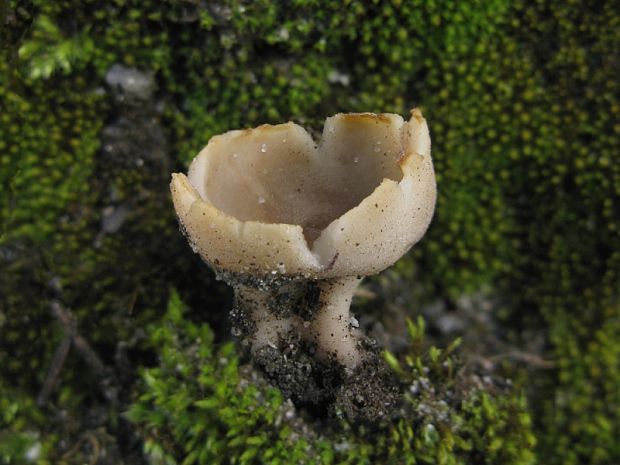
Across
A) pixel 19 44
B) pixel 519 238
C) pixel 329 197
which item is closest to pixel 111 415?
pixel 329 197

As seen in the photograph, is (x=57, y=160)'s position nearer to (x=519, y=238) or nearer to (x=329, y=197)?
(x=329, y=197)

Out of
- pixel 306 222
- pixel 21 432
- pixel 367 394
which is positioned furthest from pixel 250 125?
pixel 21 432

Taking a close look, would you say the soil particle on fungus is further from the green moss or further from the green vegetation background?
the green moss

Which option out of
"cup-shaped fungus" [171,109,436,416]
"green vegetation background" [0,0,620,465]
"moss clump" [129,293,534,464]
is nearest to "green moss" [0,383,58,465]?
"green vegetation background" [0,0,620,465]

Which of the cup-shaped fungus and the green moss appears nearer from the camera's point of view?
the cup-shaped fungus

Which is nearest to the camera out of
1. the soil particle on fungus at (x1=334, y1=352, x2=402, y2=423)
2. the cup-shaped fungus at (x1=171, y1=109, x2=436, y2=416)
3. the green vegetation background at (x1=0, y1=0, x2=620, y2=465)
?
the cup-shaped fungus at (x1=171, y1=109, x2=436, y2=416)

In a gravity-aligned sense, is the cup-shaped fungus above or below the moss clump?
above
